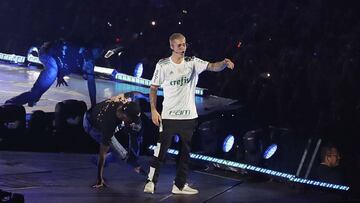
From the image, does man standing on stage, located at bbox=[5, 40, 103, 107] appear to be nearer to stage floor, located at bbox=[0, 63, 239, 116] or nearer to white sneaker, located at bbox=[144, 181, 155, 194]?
stage floor, located at bbox=[0, 63, 239, 116]

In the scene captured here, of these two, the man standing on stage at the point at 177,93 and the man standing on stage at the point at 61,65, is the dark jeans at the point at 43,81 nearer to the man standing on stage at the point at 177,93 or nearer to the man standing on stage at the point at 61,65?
the man standing on stage at the point at 61,65

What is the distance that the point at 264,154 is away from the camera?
866 cm

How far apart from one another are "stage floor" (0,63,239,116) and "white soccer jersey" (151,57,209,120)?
12.0 ft

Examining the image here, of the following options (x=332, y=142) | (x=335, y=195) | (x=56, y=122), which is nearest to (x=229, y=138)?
(x=332, y=142)

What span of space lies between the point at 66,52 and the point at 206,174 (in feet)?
10.9

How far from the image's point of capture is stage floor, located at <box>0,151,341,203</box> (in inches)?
266

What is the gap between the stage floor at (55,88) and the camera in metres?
9.75

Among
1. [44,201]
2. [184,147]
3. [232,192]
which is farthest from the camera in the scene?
[232,192]

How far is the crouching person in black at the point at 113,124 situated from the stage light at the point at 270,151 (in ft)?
5.82

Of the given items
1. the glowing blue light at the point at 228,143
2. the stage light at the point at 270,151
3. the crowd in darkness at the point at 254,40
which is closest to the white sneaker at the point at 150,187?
the stage light at the point at 270,151

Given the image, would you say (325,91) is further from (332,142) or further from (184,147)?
(184,147)

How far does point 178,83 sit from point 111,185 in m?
1.56

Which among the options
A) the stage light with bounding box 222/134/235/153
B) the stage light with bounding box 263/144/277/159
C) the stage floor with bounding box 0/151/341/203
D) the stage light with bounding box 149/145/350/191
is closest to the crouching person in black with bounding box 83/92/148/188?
the stage floor with bounding box 0/151/341/203

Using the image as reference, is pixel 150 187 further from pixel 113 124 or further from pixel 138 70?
pixel 138 70
